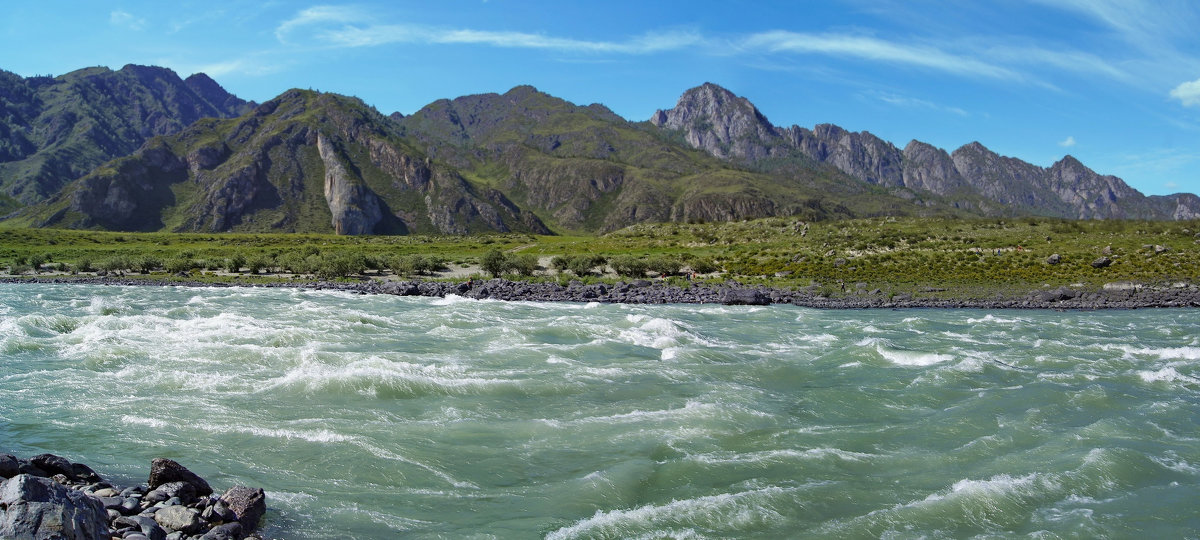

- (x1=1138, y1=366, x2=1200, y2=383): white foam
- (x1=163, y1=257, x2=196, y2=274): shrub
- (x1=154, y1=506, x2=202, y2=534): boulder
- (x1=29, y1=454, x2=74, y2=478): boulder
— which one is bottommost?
(x1=154, y1=506, x2=202, y2=534): boulder

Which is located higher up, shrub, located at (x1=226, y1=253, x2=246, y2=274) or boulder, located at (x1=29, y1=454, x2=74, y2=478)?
shrub, located at (x1=226, y1=253, x2=246, y2=274)

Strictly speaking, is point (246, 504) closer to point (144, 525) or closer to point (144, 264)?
point (144, 525)

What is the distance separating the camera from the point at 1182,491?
36.9ft

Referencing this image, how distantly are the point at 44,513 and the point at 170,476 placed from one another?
286 centimetres

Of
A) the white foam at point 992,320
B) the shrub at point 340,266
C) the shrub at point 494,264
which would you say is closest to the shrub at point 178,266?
the shrub at point 340,266

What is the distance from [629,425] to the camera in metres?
14.6

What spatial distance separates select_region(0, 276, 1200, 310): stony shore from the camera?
38.2 metres

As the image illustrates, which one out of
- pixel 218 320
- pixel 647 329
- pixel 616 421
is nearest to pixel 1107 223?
pixel 647 329

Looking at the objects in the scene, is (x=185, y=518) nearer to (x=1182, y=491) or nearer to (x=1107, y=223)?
(x=1182, y=491)

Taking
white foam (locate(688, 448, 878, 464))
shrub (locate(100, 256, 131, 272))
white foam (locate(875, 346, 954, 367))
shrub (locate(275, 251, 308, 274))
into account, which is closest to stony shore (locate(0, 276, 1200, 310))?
shrub (locate(100, 256, 131, 272))

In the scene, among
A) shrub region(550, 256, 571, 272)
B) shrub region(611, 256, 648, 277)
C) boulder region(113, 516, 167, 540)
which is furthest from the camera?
shrub region(550, 256, 571, 272)

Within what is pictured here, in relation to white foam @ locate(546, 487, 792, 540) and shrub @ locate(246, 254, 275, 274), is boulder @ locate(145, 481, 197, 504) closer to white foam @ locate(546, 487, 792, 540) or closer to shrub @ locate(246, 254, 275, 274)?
white foam @ locate(546, 487, 792, 540)

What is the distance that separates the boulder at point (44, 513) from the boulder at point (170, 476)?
217 cm

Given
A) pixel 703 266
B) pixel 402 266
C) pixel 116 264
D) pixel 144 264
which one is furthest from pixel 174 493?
pixel 116 264
